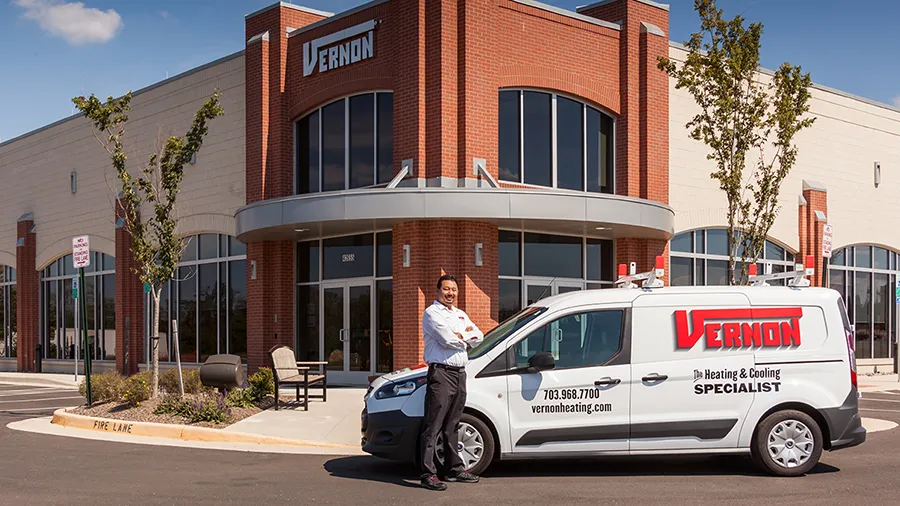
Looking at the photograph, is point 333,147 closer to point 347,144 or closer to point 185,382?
point 347,144

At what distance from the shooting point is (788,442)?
995 cm

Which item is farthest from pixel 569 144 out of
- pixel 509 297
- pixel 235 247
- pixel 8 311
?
pixel 8 311

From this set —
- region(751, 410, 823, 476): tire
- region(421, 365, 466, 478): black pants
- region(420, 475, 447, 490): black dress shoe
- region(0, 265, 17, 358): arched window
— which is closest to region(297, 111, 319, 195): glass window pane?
region(421, 365, 466, 478): black pants

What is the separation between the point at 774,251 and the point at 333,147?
12.7 metres

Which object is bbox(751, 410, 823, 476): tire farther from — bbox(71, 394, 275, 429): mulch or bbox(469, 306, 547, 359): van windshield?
bbox(71, 394, 275, 429): mulch

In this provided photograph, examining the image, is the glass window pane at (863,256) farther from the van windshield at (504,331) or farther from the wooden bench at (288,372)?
the van windshield at (504,331)

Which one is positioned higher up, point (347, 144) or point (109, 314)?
point (347, 144)

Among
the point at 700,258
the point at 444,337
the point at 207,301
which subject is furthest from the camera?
the point at 207,301

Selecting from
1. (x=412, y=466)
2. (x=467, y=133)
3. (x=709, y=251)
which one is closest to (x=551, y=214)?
(x=467, y=133)

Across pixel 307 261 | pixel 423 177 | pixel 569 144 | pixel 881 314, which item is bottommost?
pixel 881 314

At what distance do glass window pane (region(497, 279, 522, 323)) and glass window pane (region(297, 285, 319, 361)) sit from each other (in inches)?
178

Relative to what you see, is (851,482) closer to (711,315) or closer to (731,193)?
(711,315)

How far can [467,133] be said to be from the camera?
19.2m

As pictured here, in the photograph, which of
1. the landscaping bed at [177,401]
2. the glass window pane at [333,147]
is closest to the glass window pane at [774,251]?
the glass window pane at [333,147]
